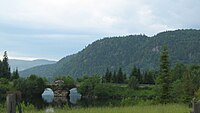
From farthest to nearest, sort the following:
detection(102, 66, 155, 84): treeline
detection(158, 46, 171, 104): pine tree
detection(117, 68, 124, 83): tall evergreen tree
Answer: detection(117, 68, 124, 83): tall evergreen tree, detection(102, 66, 155, 84): treeline, detection(158, 46, 171, 104): pine tree

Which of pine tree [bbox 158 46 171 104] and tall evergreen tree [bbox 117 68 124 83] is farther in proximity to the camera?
tall evergreen tree [bbox 117 68 124 83]

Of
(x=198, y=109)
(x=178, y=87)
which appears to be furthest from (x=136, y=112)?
(x=178, y=87)

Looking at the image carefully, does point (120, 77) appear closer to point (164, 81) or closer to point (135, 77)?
point (135, 77)

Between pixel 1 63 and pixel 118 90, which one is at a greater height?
pixel 1 63

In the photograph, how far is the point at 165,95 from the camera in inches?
2224

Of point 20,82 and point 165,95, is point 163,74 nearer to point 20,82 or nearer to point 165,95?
point 165,95

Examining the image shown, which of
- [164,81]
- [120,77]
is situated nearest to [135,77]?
[120,77]

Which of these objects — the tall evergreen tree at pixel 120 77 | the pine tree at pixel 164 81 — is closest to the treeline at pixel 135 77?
the tall evergreen tree at pixel 120 77

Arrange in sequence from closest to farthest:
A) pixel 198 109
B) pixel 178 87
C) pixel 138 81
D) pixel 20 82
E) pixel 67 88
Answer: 1. pixel 198 109
2. pixel 178 87
3. pixel 20 82
4. pixel 138 81
5. pixel 67 88

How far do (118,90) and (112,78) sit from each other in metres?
11.0

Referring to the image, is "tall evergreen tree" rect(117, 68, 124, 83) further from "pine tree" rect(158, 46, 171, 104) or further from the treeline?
"pine tree" rect(158, 46, 171, 104)

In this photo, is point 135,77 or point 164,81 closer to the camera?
point 164,81

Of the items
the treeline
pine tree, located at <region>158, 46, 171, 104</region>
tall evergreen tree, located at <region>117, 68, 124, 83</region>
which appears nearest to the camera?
pine tree, located at <region>158, 46, 171, 104</region>

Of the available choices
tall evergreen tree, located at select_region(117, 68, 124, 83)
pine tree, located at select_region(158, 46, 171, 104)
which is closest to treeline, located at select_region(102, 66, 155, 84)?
tall evergreen tree, located at select_region(117, 68, 124, 83)
